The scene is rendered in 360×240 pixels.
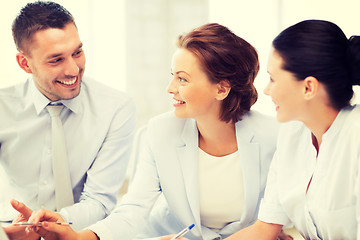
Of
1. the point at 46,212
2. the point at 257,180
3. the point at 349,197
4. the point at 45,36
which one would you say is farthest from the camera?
the point at 45,36

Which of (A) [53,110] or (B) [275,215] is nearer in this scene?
(B) [275,215]

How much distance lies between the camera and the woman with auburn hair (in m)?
1.77

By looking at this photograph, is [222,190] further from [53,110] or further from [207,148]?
[53,110]

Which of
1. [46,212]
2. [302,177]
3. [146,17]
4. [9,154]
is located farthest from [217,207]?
[146,17]

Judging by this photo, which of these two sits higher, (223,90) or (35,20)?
(35,20)

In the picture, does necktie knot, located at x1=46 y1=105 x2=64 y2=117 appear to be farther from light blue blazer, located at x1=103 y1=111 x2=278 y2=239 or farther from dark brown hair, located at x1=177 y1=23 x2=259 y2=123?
dark brown hair, located at x1=177 y1=23 x2=259 y2=123

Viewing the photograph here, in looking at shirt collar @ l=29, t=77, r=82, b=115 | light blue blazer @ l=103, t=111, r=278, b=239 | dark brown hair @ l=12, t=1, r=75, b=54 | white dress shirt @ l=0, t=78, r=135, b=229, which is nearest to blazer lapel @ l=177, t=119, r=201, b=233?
light blue blazer @ l=103, t=111, r=278, b=239

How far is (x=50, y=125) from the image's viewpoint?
81.0 inches

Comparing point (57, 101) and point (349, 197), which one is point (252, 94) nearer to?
point (349, 197)

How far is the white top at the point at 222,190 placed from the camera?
1.83 meters

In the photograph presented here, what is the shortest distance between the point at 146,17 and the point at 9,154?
215 centimetres

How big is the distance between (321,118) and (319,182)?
21cm

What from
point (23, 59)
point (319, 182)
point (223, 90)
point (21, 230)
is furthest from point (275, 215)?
point (23, 59)

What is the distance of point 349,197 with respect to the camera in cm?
137
